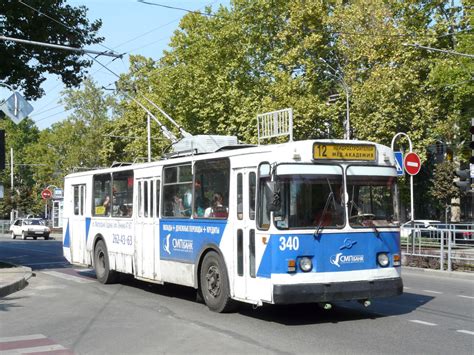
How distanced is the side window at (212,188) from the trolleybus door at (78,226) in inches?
248

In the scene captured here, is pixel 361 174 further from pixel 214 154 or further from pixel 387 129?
pixel 387 129

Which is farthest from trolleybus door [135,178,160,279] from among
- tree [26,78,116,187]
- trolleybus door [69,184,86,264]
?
tree [26,78,116,187]

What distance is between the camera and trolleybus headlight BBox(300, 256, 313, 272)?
9609mm

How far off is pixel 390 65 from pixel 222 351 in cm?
3116

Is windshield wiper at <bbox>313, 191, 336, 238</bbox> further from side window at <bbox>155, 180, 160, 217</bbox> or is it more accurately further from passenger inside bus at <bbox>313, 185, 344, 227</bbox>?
side window at <bbox>155, 180, 160, 217</bbox>

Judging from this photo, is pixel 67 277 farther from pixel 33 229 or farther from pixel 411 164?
pixel 33 229

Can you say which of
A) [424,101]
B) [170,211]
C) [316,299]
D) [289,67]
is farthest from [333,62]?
[316,299]

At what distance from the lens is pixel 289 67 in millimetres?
38500

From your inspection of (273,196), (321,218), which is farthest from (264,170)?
(321,218)

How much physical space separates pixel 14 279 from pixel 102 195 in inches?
111

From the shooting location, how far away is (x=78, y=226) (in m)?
17.8

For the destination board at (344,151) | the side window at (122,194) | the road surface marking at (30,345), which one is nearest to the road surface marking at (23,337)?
the road surface marking at (30,345)

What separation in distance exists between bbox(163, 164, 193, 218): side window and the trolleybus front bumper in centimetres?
331

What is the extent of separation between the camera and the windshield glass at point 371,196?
1016cm
